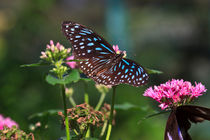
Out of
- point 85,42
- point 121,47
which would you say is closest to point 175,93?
point 85,42

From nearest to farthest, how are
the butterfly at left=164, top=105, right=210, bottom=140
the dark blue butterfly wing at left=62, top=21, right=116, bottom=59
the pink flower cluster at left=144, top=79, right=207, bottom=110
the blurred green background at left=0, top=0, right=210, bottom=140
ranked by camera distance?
the butterfly at left=164, top=105, right=210, bottom=140
the pink flower cluster at left=144, top=79, right=207, bottom=110
the dark blue butterfly wing at left=62, top=21, right=116, bottom=59
the blurred green background at left=0, top=0, right=210, bottom=140

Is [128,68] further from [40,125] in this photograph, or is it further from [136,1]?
[136,1]

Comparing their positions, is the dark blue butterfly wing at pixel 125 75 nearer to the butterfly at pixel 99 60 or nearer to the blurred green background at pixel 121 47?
the butterfly at pixel 99 60

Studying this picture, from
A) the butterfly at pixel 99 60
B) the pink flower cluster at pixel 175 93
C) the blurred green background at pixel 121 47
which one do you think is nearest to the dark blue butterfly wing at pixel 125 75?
the butterfly at pixel 99 60

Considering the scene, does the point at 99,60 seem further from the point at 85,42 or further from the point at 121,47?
the point at 121,47

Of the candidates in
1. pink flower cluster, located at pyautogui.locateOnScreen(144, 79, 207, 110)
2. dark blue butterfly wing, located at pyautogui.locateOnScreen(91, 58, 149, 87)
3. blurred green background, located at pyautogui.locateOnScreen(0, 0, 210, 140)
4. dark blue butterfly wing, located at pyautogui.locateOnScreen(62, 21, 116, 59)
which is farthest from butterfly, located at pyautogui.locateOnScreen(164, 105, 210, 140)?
dark blue butterfly wing, located at pyautogui.locateOnScreen(62, 21, 116, 59)

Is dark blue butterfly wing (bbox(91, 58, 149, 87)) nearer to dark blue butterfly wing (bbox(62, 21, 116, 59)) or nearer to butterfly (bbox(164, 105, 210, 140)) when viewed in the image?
dark blue butterfly wing (bbox(62, 21, 116, 59))
